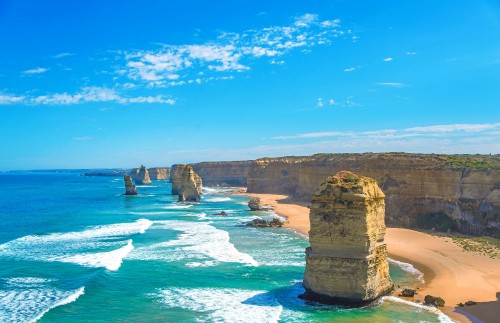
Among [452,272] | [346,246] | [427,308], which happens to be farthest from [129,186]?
[427,308]

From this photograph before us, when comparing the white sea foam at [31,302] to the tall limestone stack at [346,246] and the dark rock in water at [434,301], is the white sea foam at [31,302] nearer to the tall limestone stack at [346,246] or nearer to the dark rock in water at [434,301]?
the tall limestone stack at [346,246]

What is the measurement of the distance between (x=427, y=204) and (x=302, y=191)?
31204mm

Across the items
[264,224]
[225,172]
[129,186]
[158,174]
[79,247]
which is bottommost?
[264,224]

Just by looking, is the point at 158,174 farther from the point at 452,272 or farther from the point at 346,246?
the point at 346,246

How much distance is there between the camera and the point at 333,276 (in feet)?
64.4

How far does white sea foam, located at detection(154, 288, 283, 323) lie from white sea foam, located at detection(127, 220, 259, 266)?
5915 mm

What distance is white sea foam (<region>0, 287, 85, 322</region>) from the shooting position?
61.2 feet

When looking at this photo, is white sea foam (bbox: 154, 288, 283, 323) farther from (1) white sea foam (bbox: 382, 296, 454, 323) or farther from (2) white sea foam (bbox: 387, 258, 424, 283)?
(2) white sea foam (bbox: 387, 258, 424, 283)

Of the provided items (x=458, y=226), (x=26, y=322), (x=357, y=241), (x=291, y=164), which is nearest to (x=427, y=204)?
(x=458, y=226)

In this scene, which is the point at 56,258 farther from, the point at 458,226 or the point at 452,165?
the point at 452,165

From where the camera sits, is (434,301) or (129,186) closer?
(434,301)

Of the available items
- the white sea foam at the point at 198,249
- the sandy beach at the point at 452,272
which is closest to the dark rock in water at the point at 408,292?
the sandy beach at the point at 452,272

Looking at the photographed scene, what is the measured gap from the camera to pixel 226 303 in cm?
2025

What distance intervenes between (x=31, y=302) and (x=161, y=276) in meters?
6.92
